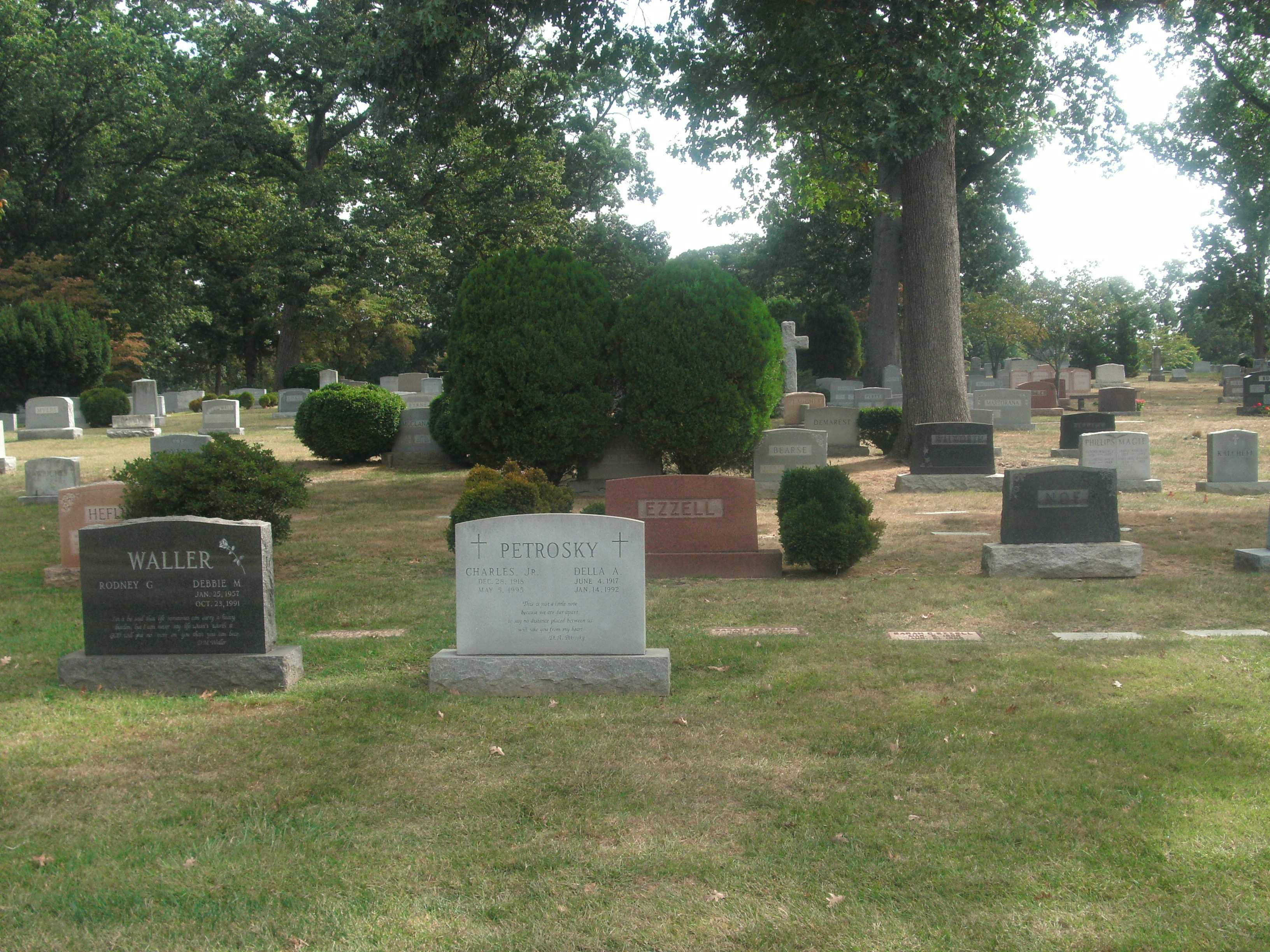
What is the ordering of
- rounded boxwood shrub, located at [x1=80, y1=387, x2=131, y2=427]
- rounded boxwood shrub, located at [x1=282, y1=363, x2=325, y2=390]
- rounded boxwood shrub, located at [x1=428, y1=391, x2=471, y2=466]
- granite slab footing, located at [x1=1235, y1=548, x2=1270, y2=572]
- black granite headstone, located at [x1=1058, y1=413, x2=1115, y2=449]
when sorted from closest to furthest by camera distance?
granite slab footing, located at [x1=1235, y1=548, x2=1270, y2=572]
rounded boxwood shrub, located at [x1=428, y1=391, x2=471, y2=466]
black granite headstone, located at [x1=1058, y1=413, x2=1115, y2=449]
rounded boxwood shrub, located at [x1=80, y1=387, x2=131, y2=427]
rounded boxwood shrub, located at [x1=282, y1=363, x2=325, y2=390]

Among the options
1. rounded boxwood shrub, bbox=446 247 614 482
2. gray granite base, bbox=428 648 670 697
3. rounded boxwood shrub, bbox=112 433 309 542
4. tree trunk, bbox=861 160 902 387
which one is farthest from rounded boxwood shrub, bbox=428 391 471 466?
tree trunk, bbox=861 160 902 387

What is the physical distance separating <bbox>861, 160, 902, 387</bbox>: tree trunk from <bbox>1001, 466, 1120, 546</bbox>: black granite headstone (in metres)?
24.5

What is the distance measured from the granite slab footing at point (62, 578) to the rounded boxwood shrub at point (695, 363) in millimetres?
7103

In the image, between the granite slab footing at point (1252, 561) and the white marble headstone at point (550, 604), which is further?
the granite slab footing at point (1252, 561)

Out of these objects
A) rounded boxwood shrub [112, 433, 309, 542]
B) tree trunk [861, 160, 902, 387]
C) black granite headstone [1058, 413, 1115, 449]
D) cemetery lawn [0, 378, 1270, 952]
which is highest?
tree trunk [861, 160, 902, 387]

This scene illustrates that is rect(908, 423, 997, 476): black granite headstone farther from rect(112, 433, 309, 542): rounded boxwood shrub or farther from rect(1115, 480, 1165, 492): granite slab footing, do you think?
rect(112, 433, 309, 542): rounded boxwood shrub

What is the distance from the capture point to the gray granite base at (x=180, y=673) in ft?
18.9

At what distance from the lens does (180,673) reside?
18.9 ft

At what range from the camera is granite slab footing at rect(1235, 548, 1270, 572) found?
886cm

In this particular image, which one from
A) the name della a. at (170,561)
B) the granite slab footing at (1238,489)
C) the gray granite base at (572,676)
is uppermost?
the name della a. at (170,561)

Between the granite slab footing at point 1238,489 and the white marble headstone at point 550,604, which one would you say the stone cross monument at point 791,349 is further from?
the white marble headstone at point 550,604

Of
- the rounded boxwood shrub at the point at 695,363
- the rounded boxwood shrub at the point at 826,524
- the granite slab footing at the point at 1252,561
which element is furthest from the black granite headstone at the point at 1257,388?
the rounded boxwood shrub at the point at 826,524

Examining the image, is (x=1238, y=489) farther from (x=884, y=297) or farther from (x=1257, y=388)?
(x=884, y=297)

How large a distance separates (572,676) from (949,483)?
35.5ft
